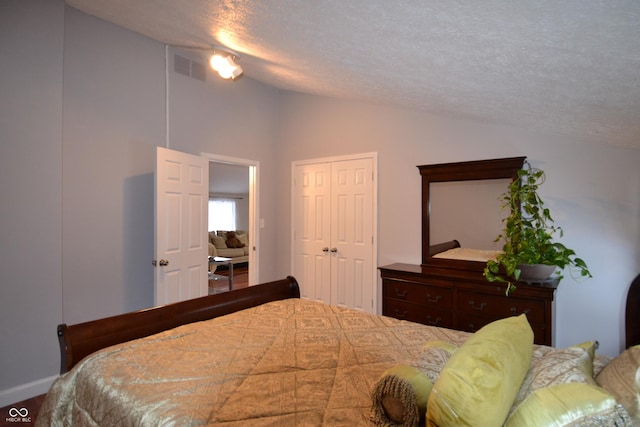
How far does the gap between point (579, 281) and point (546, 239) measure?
600 mm

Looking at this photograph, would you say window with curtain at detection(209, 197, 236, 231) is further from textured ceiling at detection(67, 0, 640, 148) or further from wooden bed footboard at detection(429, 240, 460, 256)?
wooden bed footboard at detection(429, 240, 460, 256)

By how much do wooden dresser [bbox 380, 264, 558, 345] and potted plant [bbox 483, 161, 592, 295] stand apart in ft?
0.39

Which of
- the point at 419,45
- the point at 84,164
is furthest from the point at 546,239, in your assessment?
the point at 84,164

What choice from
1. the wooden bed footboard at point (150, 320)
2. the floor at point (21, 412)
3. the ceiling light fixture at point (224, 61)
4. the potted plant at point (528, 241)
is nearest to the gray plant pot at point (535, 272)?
the potted plant at point (528, 241)

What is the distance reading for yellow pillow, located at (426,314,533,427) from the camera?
853 mm

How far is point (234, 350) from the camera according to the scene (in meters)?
1.64

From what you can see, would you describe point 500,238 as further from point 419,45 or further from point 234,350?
point 234,350

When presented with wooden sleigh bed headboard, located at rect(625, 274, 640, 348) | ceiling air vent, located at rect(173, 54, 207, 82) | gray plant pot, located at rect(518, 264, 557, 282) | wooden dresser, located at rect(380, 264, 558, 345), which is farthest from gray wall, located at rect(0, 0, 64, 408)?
wooden sleigh bed headboard, located at rect(625, 274, 640, 348)

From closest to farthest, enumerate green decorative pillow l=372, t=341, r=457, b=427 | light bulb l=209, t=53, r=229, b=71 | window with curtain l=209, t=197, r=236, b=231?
green decorative pillow l=372, t=341, r=457, b=427 < light bulb l=209, t=53, r=229, b=71 < window with curtain l=209, t=197, r=236, b=231

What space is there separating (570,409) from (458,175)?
2.79 m

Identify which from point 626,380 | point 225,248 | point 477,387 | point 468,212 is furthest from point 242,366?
point 225,248

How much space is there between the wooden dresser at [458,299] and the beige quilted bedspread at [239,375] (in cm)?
120

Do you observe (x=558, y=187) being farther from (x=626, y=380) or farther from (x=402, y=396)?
(x=402, y=396)

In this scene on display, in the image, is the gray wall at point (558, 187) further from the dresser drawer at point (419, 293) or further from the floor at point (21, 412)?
the floor at point (21, 412)
